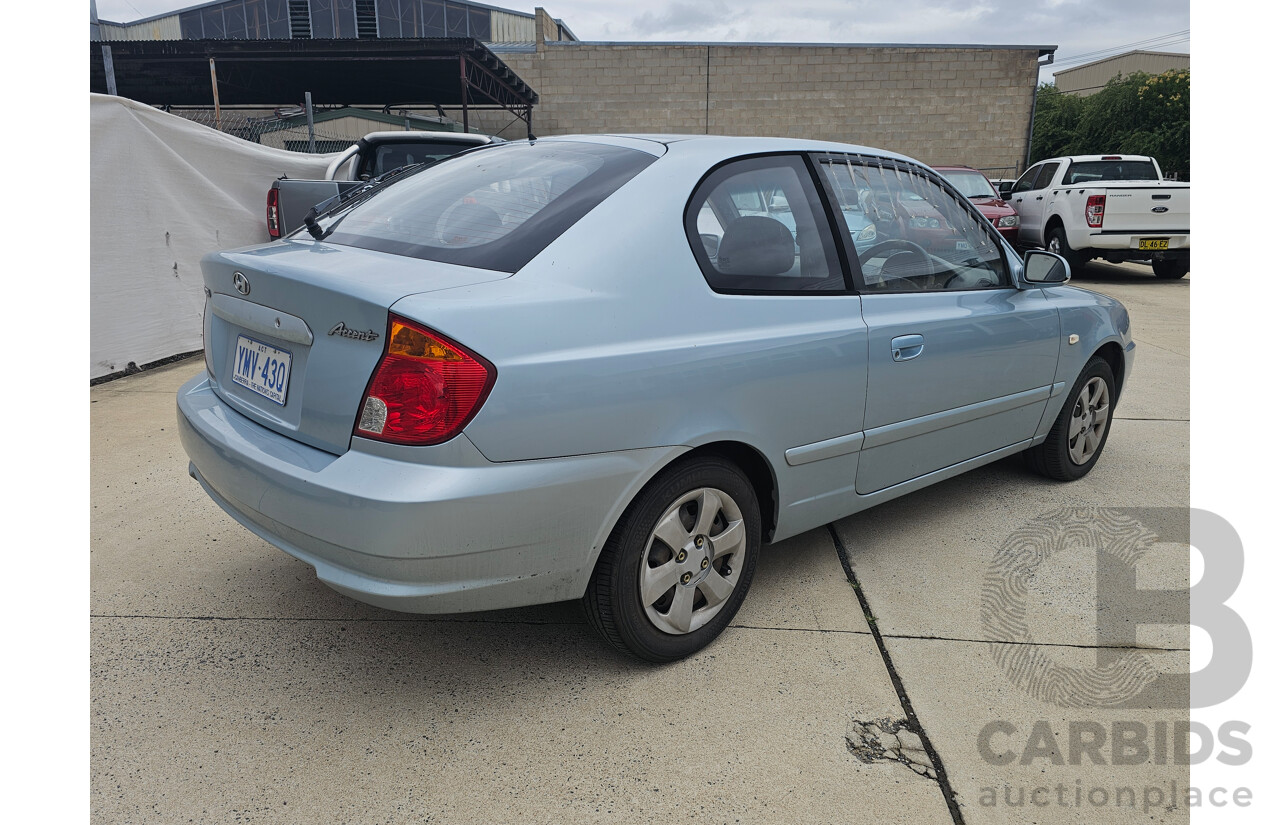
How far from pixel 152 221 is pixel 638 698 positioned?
5869 mm

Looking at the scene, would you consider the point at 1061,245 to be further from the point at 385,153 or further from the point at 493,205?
the point at 493,205

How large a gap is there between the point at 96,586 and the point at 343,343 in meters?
1.69

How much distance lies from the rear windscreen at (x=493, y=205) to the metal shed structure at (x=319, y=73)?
1572 centimetres

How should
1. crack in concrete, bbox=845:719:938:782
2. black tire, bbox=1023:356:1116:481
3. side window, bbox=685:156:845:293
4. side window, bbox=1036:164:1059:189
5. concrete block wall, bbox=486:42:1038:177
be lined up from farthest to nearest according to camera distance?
concrete block wall, bbox=486:42:1038:177, side window, bbox=1036:164:1059:189, black tire, bbox=1023:356:1116:481, side window, bbox=685:156:845:293, crack in concrete, bbox=845:719:938:782

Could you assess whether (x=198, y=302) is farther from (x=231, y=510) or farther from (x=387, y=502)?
(x=387, y=502)

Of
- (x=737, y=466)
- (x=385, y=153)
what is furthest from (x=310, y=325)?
(x=385, y=153)

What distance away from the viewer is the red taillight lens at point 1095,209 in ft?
38.3

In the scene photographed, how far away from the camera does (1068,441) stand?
160 inches

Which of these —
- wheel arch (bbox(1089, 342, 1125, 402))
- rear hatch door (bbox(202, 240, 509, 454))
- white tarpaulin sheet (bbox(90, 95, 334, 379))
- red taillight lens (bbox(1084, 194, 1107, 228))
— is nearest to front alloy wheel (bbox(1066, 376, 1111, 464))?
wheel arch (bbox(1089, 342, 1125, 402))

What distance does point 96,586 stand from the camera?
2988 mm

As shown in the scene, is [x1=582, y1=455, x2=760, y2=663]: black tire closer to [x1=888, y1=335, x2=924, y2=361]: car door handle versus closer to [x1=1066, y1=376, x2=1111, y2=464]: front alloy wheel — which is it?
[x1=888, y1=335, x2=924, y2=361]: car door handle

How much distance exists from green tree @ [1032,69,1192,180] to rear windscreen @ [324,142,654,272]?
1694 inches

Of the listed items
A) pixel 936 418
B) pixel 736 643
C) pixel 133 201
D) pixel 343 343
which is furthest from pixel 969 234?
pixel 133 201

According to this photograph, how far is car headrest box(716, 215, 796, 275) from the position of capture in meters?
2.51
